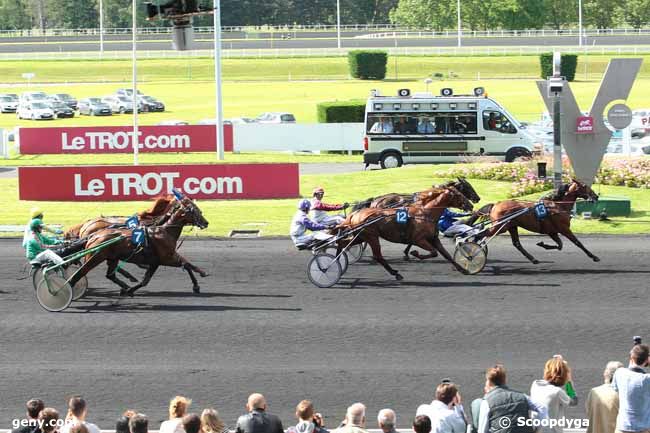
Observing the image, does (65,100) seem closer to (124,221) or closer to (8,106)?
(8,106)

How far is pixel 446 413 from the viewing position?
8977 millimetres

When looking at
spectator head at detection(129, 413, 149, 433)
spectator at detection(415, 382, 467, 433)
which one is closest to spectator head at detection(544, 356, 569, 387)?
spectator at detection(415, 382, 467, 433)

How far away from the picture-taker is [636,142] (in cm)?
3731

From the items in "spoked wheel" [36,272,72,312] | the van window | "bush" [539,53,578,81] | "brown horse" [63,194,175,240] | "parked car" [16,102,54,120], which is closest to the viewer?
"spoked wheel" [36,272,72,312]

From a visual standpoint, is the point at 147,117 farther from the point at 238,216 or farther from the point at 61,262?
the point at 61,262

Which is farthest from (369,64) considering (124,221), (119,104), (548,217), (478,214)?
(124,221)

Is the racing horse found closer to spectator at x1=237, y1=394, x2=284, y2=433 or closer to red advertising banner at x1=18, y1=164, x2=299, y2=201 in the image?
red advertising banner at x1=18, y1=164, x2=299, y2=201

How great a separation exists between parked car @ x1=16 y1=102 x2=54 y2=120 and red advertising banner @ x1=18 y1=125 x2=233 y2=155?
1747 centimetres

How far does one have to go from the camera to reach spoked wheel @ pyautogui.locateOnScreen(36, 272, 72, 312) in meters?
16.5

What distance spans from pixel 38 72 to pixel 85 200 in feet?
192

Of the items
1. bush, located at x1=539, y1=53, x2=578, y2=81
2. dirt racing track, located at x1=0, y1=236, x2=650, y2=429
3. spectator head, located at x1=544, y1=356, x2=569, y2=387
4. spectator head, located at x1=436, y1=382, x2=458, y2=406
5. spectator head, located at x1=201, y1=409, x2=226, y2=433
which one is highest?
bush, located at x1=539, y1=53, x2=578, y2=81

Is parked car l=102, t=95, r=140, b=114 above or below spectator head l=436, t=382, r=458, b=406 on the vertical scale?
above

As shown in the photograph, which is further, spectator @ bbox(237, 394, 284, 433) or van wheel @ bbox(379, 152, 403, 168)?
van wheel @ bbox(379, 152, 403, 168)

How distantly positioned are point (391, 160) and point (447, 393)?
85.7 feet
